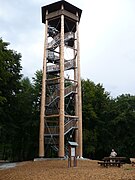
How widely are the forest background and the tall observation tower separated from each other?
17.0ft

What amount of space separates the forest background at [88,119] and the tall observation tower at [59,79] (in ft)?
17.0

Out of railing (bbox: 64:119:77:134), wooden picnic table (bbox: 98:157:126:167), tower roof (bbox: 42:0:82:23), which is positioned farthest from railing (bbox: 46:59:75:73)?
wooden picnic table (bbox: 98:157:126:167)

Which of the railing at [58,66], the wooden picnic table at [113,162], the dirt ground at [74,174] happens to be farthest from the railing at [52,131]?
the dirt ground at [74,174]

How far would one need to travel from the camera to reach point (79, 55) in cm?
2819

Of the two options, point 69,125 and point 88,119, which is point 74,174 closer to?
point 69,125

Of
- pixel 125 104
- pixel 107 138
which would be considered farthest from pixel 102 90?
pixel 107 138

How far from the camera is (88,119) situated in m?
35.5

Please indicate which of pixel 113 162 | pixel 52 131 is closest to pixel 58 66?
pixel 52 131

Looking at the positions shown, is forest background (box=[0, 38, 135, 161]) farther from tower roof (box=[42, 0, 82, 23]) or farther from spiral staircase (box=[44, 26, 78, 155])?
tower roof (box=[42, 0, 82, 23])

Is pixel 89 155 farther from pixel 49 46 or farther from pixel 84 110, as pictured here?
pixel 49 46

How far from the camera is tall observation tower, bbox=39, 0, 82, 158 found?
2552 cm

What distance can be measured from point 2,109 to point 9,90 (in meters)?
2.66

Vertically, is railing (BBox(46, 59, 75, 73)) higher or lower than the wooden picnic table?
higher

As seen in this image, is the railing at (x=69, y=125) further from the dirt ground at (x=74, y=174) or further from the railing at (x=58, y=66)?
the dirt ground at (x=74, y=174)
